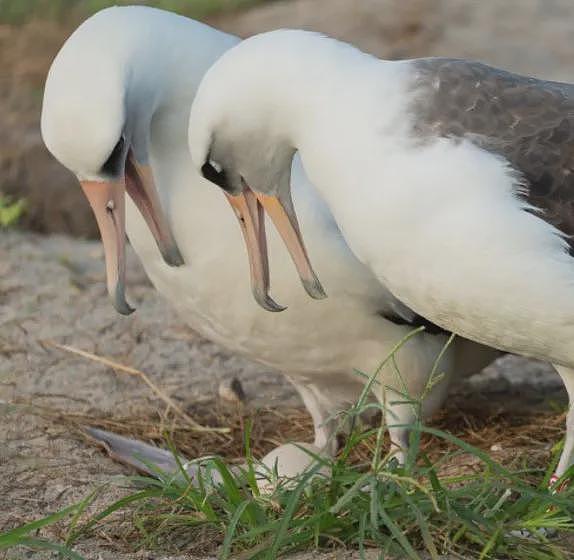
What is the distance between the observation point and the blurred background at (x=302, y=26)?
26.6ft

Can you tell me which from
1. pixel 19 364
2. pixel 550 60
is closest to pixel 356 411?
pixel 19 364

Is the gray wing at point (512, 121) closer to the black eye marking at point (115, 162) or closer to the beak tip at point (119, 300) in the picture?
the black eye marking at point (115, 162)

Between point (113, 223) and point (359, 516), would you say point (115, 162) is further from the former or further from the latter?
point (359, 516)

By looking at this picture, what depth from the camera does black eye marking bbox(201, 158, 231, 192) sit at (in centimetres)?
413

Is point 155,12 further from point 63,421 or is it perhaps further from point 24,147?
point 24,147

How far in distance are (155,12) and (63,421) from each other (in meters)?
1.49

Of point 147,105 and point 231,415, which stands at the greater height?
point 147,105

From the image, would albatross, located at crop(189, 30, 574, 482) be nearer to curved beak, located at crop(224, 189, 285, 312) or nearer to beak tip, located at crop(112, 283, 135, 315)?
curved beak, located at crop(224, 189, 285, 312)

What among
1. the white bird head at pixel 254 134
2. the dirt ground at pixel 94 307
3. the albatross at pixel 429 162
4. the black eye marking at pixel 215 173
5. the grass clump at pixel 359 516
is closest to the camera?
the grass clump at pixel 359 516

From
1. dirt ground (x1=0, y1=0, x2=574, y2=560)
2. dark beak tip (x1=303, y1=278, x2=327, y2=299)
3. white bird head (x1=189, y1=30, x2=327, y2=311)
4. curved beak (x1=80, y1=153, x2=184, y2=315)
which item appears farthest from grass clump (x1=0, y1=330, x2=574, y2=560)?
curved beak (x1=80, y1=153, x2=184, y2=315)

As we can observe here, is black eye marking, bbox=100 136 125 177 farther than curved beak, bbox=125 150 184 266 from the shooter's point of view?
No

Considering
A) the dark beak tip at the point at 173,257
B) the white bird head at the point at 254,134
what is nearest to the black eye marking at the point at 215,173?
the white bird head at the point at 254,134

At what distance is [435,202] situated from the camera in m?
→ 3.69

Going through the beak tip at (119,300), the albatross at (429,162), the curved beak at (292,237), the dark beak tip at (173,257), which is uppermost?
the albatross at (429,162)
